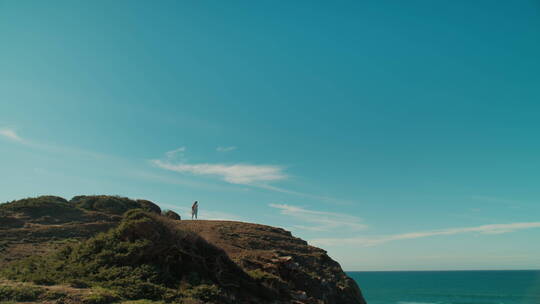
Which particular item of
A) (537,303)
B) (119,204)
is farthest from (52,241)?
(537,303)

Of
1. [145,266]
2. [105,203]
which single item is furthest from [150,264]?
[105,203]

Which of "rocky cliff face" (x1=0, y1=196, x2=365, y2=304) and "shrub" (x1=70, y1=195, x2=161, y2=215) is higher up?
"shrub" (x1=70, y1=195, x2=161, y2=215)

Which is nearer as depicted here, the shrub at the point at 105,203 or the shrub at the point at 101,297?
the shrub at the point at 101,297

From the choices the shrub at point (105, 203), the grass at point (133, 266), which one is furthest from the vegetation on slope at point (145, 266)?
the shrub at point (105, 203)

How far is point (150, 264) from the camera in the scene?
1338cm

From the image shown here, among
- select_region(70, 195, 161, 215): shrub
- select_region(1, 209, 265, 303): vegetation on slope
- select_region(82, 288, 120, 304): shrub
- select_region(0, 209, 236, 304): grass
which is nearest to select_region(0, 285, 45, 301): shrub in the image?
select_region(0, 209, 236, 304): grass

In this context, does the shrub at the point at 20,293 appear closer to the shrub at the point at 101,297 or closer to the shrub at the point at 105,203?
the shrub at the point at 101,297

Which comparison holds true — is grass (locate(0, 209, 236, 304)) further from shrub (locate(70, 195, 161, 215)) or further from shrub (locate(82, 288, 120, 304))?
shrub (locate(70, 195, 161, 215))

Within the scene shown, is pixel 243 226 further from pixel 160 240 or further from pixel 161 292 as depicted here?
pixel 161 292

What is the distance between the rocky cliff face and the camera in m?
Answer: 11.8

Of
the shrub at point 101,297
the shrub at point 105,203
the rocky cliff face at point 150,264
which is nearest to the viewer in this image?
the shrub at point 101,297

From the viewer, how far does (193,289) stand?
12.8 meters

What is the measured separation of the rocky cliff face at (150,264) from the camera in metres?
11.8

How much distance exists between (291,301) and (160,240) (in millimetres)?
8120
